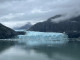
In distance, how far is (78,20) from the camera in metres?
55.9

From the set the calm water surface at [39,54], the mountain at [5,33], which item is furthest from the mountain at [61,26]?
the calm water surface at [39,54]

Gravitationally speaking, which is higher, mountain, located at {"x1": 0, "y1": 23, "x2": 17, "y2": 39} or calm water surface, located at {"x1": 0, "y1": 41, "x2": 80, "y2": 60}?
mountain, located at {"x1": 0, "y1": 23, "x2": 17, "y2": 39}

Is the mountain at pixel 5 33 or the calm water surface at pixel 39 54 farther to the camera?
the mountain at pixel 5 33

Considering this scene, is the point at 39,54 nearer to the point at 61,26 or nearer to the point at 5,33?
the point at 5,33

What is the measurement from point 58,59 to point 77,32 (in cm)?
3382

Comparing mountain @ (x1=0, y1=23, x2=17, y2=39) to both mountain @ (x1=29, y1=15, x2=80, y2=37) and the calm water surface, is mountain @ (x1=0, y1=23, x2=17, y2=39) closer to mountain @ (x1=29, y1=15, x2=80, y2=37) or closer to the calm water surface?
mountain @ (x1=29, y1=15, x2=80, y2=37)

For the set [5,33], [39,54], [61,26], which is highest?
[61,26]

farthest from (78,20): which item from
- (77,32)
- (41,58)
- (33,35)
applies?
(41,58)

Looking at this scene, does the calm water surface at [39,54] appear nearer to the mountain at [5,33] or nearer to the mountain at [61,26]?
the mountain at [5,33]

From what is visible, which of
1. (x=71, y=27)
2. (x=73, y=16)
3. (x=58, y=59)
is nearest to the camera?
(x=58, y=59)

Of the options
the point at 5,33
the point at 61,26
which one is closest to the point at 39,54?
the point at 5,33

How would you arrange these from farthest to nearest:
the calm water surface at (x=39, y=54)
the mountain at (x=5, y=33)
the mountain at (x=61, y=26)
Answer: the mountain at (x=61, y=26)
the mountain at (x=5, y=33)
the calm water surface at (x=39, y=54)

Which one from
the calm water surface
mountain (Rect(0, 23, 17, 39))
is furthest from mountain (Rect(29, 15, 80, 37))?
the calm water surface

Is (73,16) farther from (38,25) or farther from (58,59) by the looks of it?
(58,59)
